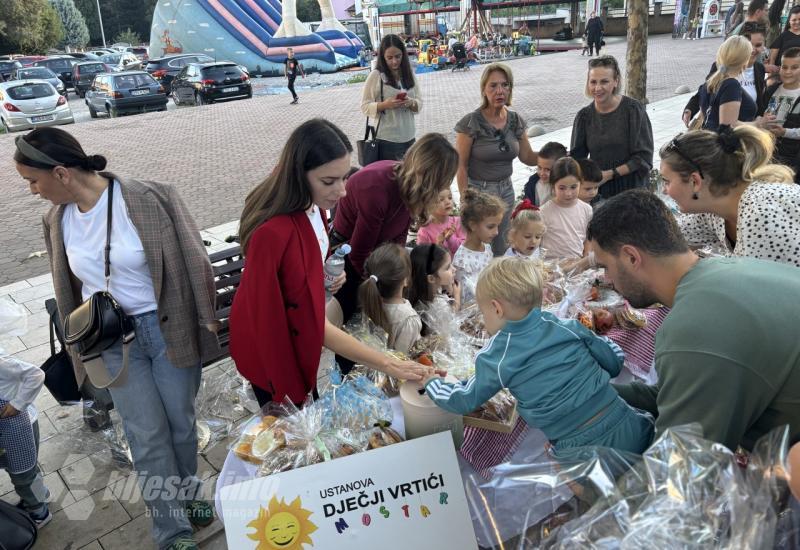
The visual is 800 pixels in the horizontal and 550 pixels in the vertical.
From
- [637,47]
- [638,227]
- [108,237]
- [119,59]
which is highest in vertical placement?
[119,59]

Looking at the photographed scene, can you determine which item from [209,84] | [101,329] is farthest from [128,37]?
[101,329]

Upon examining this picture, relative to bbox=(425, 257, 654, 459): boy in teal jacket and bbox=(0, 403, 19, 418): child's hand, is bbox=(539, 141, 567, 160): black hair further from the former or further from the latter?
bbox=(0, 403, 19, 418): child's hand

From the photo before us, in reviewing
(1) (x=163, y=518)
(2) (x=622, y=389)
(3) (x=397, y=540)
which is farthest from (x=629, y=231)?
(1) (x=163, y=518)

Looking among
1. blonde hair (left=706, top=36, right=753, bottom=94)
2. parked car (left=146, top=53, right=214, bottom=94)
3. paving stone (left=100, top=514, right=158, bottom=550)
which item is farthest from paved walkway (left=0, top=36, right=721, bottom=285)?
blonde hair (left=706, top=36, right=753, bottom=94)

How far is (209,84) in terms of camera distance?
19844 mm

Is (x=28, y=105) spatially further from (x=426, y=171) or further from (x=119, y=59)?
(x=119, y=59)

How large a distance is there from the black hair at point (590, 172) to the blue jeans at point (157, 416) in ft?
10.0

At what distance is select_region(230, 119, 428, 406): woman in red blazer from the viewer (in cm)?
210

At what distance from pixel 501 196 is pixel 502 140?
0.46 m

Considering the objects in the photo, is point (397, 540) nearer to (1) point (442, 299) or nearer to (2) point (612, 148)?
Answer: (1) point (442, 299)

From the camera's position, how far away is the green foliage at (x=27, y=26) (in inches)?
1248

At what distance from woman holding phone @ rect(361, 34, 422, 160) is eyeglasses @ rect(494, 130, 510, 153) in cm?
162

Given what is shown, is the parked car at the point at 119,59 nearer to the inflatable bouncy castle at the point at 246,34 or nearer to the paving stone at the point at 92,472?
the inflatable bouncy castle at the point at 246,34

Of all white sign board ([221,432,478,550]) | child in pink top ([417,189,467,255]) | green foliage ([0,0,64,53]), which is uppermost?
green foliage ([0,0,64,53])
